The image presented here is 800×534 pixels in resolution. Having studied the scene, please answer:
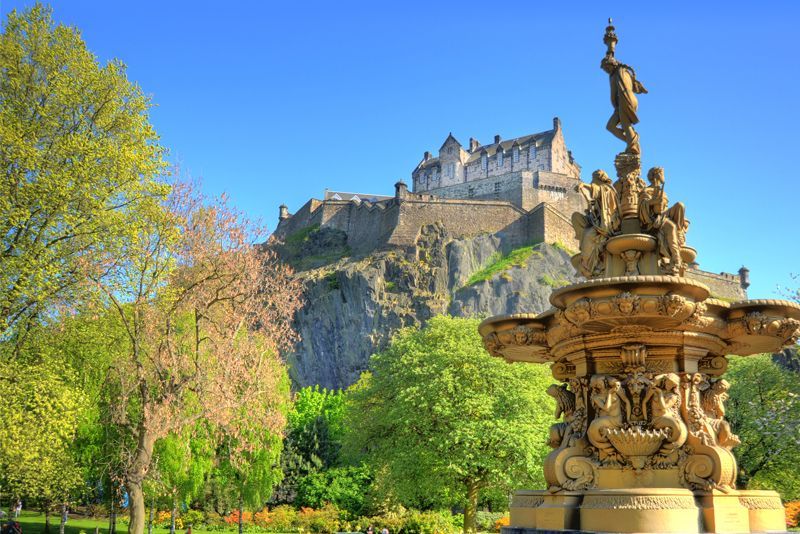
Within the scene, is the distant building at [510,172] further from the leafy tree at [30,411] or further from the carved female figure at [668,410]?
the carved female figure at [668,410]

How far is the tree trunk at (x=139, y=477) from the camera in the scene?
15414 mm

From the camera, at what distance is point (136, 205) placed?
16.9m

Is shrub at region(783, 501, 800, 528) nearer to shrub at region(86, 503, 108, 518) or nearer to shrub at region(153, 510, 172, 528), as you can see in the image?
shrub at region(153, 510, 172, 528)

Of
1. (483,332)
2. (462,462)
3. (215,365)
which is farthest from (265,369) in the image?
(483,332)

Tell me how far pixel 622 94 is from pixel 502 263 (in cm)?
6503

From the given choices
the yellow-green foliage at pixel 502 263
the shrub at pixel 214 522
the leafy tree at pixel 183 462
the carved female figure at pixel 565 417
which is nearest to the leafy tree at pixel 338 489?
the shrub at pixel 214 522

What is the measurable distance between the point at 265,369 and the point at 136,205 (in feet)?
20.1

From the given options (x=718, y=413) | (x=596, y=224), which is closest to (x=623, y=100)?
(x=596, y=224)

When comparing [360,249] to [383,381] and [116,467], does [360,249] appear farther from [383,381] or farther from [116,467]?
[116,467]

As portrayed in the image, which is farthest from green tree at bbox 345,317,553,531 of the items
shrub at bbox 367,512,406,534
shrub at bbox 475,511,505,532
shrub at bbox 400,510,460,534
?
shrub at bbox 475,511,505,532

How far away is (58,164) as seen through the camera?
50.2 feet

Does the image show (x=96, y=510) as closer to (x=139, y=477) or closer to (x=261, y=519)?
(x=261, y=519)

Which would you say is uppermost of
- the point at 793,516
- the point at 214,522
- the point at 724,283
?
the point at 724,283

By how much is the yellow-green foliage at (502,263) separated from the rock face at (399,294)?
148mm
